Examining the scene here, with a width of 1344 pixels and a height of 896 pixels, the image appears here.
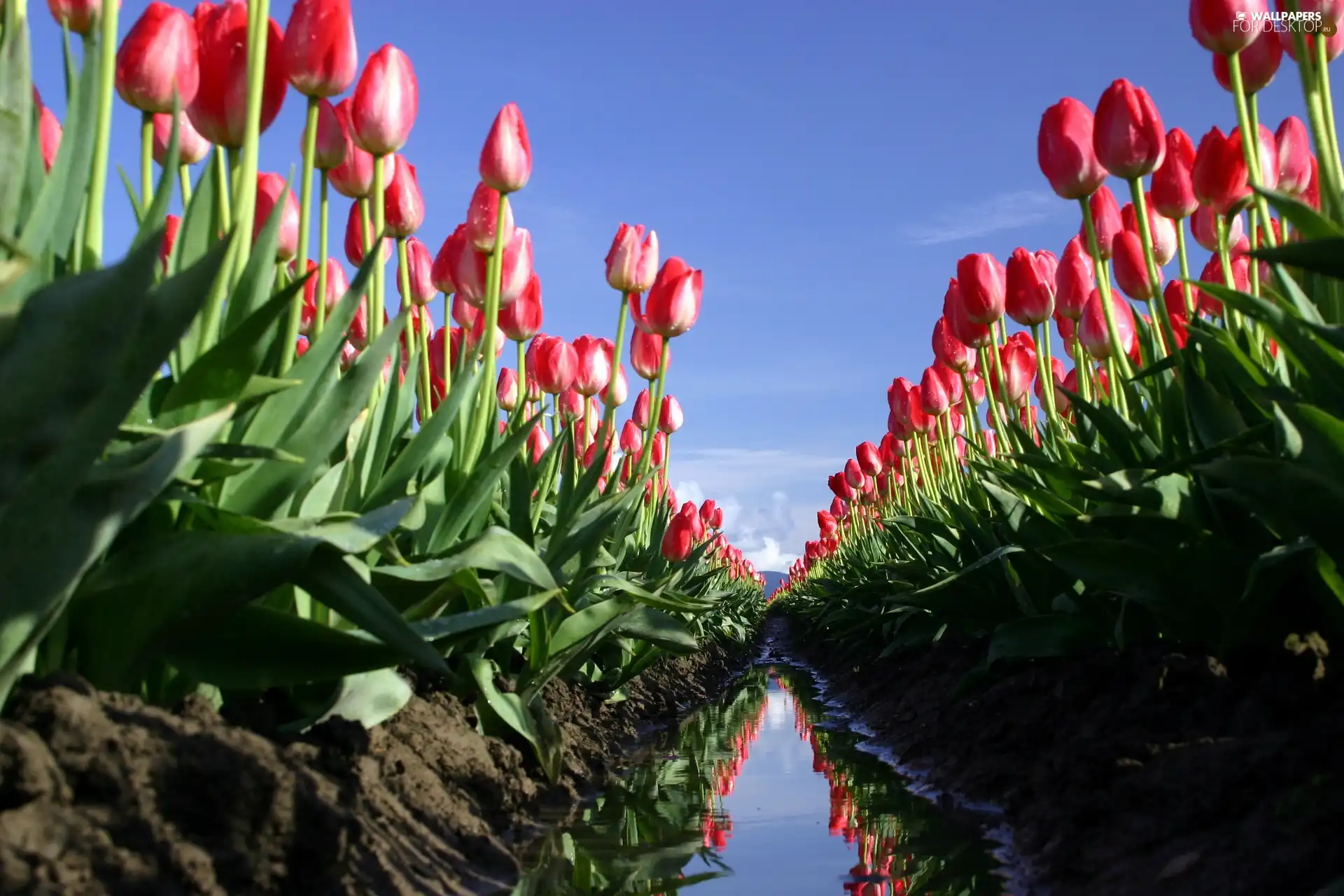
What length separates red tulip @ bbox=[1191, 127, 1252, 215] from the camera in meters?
3.03

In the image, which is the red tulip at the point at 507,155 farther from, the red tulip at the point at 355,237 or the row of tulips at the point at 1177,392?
the row of tulips at the point at 1177,392

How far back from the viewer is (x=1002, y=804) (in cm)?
259

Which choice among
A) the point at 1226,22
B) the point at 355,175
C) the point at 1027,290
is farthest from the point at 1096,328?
the point at 355,175

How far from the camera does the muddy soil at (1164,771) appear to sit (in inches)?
59.2

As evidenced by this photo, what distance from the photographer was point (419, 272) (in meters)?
3.56

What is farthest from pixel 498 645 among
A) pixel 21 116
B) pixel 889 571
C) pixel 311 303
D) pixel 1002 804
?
pixel 889 571

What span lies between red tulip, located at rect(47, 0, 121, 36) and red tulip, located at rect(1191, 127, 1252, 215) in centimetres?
259

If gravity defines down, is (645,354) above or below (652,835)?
above

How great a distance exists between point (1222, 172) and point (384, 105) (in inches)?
82.9

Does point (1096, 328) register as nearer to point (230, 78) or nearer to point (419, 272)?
point (419, 272)

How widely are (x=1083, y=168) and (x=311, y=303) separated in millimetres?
2197

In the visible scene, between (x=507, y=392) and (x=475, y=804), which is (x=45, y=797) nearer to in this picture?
(x=475, y=804)

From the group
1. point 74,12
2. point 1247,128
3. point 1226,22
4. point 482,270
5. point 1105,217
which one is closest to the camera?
point 74,12

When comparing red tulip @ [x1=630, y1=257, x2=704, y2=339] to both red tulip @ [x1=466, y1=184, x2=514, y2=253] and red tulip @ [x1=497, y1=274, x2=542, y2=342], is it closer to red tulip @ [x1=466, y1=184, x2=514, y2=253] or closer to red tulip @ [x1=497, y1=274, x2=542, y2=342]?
red tulip @ [x1=497, y1=274, x2=542, y2=342]
